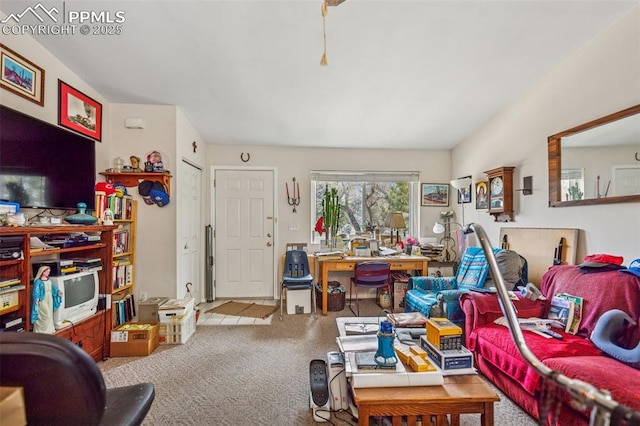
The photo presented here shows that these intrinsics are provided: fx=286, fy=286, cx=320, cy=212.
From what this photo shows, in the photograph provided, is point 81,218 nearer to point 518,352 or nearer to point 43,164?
point 43,164

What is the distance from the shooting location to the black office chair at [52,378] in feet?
2.32

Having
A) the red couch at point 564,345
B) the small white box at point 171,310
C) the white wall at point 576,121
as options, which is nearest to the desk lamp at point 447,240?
the white wall at point 576,121

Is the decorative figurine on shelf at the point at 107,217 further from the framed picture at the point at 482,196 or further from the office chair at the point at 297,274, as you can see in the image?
the framed picture at the point at 482,196

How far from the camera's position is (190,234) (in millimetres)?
3648

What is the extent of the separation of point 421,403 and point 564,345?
3.79 feet

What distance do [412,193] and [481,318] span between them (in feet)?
8.50

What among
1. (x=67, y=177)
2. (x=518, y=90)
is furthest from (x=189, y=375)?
(x=518, y=90)

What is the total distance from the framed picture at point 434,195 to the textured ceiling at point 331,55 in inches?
45.5

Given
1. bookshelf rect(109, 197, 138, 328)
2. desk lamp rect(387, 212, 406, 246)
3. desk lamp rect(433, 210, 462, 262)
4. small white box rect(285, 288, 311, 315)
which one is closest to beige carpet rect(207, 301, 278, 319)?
small white box rect(285, 288, 311, 315)

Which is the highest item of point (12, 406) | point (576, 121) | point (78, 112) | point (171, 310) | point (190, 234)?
point (78, 112)

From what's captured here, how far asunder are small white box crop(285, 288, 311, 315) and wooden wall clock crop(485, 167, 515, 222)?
244 centimetres

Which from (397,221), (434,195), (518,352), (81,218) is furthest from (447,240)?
(81,218)

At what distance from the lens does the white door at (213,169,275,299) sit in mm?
4270

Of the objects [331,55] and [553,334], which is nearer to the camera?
[553,334]
